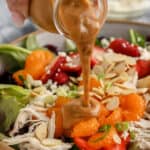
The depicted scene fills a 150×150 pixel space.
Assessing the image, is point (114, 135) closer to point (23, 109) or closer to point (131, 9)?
point (23, 109)

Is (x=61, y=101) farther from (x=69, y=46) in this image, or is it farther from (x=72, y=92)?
(x=69, y=46)

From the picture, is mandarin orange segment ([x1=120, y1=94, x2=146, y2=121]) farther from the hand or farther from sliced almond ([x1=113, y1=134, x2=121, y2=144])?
the hand

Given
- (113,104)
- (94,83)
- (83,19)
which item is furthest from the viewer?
(94,83)

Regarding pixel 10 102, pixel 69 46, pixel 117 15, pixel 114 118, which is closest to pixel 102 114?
pixel 114 118

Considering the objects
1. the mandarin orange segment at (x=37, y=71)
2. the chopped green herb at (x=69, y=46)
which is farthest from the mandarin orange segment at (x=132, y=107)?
the chopped green herb at (x=69, y=46)

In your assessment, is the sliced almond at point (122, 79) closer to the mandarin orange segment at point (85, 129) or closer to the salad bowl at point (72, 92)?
the salad bowl at point (72, 92)
